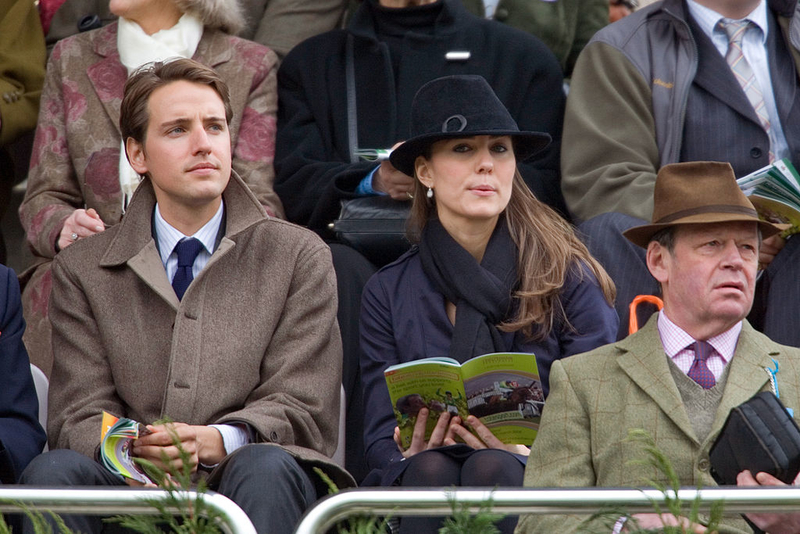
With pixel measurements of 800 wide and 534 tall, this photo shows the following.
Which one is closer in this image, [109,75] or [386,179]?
[386,179]

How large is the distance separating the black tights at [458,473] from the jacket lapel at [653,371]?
401mm

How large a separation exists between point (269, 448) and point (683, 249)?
1276 mm

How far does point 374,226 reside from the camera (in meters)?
4.58

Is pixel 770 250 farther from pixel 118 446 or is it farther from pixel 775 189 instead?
pixel 118 446

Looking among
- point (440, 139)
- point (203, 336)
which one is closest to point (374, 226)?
point (440, 139)

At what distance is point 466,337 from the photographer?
3.80 metres

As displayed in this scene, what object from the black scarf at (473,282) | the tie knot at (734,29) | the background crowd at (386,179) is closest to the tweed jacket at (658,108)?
the background crowd at (386,179)

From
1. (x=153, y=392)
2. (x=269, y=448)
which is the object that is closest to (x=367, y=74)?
(x=153, y=392)

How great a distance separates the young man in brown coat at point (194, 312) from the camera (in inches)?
140

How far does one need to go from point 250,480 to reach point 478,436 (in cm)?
68

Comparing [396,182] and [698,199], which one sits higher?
[698,199]

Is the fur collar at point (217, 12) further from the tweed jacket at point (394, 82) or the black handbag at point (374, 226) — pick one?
the black handbag at point (374, 226)

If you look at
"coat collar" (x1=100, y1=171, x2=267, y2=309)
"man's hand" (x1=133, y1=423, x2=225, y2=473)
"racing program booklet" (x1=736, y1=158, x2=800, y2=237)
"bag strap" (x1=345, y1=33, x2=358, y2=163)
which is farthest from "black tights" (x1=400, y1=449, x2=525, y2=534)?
"bag strap" (x1=345, y1=33, x2=358, y2=163)

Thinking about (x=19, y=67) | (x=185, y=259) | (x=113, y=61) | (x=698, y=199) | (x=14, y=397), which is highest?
(x=698, y=199)
